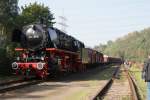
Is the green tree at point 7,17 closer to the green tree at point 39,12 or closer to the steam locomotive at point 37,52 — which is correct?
the green tree at point 39,12

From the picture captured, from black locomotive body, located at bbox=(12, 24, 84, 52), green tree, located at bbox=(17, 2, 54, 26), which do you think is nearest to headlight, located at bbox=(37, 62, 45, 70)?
black locomotive body, located at bbox=(12, 24, 84, 52)

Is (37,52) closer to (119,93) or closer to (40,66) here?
(40,66)

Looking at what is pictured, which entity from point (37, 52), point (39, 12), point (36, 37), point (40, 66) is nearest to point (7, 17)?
point (39, 12)

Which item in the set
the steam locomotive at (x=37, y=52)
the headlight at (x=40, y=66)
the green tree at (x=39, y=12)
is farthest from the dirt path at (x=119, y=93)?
the green tree at (x=39, y=12)

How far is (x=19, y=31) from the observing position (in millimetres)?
26672

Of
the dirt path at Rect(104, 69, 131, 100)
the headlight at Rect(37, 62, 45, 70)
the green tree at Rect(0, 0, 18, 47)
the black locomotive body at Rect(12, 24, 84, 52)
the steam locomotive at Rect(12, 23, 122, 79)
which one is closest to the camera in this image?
the dirt path at Rect(104, 69, 131, 100)

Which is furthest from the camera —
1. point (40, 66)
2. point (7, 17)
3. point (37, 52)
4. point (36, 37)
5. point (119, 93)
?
point (7, 17)

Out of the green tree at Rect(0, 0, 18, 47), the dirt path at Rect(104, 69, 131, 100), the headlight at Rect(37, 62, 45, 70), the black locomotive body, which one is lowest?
the dirt path at Rect(104, 69, 131, 100)

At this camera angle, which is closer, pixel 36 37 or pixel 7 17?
pixel 36 37

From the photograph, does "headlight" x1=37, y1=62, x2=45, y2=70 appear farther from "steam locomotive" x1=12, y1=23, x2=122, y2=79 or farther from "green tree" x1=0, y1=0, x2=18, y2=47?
"green tree" x1=0, y1=0, x2=18, y2=47

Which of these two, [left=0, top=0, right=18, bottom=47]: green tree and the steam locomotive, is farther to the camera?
[left=0, top=0, right=18, bottom=47]: green tree

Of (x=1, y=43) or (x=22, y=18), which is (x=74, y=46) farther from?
(x=22, y=18)

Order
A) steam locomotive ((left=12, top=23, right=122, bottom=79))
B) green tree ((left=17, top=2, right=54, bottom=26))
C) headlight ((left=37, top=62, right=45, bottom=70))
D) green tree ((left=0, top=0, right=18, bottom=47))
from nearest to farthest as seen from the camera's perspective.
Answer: headlight ((left=37, top=62, right=45, bottom=70)), steam locomotive ((left=12, top=23, right=122, bottom=79)), green tree ((left=0, top=0, right=18, bottom=47)), green tree ((left=17, top=2, right=54, bottom=26))

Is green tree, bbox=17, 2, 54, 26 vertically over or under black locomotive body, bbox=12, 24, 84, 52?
over
